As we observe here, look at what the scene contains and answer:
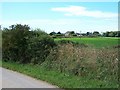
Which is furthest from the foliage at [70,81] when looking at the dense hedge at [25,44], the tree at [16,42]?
the tree at [16,42]

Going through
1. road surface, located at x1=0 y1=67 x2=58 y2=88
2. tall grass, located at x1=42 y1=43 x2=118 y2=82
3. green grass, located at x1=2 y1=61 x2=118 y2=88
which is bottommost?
road surface, located at x1=0 y1=67 x2=58 y2=88

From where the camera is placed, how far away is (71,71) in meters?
18.2

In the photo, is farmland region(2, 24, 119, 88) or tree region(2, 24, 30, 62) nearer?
farmland region(2, 24, 119, 88)

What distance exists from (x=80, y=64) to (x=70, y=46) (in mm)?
3944

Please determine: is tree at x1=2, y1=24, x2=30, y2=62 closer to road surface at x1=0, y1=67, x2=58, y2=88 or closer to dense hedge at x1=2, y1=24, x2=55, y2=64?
dense hedge at x1=2, y1=24, x2=55, y2=64

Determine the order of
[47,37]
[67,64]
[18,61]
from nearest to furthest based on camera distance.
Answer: [67,64], [47,37], [18,61]

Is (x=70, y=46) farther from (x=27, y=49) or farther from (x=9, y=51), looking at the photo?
(x=9, y=51)

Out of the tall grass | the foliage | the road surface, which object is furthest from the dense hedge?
the road surface

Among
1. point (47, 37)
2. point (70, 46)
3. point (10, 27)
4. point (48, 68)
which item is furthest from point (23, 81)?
point (10, 27)

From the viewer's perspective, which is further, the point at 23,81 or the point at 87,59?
the point at 87,59

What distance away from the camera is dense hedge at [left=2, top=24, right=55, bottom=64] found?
78.6 ft

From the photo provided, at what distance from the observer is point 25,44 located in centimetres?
2672

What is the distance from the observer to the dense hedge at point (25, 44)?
23953mm

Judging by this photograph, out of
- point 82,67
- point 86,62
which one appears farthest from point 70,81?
point 86,62
